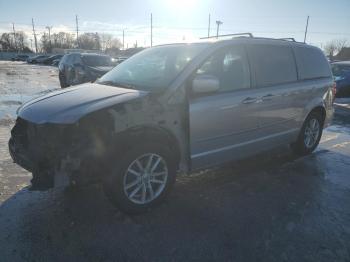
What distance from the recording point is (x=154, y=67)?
422 centimetres

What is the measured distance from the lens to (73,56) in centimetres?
1298

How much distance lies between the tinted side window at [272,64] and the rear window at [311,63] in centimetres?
22

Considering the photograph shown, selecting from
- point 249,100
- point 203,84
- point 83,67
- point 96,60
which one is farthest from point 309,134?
point 96,60

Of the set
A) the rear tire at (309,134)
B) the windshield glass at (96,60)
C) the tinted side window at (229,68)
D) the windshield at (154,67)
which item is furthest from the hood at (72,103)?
the windshield glass at (96,60)

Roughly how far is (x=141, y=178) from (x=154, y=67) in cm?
154

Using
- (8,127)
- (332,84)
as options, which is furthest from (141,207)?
(8,127)

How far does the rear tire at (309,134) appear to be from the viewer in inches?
222

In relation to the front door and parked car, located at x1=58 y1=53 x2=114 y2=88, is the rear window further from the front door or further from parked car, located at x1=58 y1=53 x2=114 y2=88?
parked car, located at x1=58 y1=53 x2=114 y2=88

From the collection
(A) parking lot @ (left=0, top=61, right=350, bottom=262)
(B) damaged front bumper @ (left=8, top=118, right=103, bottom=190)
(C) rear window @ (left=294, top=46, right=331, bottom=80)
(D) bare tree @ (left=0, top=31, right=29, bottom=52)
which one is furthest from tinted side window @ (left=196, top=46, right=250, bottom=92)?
(D) bare tree @ (left=0, top=31, right=29, bottom=52)

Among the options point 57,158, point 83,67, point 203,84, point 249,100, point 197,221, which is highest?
point 203,84

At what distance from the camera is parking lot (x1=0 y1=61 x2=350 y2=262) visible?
2.90 metres

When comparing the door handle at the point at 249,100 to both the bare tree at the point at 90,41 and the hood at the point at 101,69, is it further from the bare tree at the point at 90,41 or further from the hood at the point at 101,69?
the bare tree at the point at 90,41

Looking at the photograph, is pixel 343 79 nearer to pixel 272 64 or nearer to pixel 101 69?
pixel 101 69

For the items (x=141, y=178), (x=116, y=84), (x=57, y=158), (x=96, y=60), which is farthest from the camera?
(x=96, y=60)
